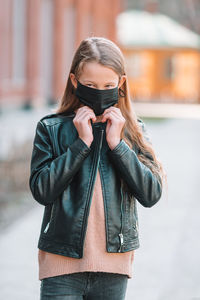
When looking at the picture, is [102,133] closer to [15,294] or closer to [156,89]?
[15,294]

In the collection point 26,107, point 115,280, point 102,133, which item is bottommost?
point 26,107

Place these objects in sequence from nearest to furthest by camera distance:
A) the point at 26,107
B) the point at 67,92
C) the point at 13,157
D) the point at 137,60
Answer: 1. the point at 67,92
2. the point at 13,157
3. the point at 26,107
4. the point at 137,60

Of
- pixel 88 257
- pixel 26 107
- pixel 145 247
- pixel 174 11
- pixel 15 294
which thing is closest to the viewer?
pixel 88 257

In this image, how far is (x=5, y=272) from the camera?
560 centimetres

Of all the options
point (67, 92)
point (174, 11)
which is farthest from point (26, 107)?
point (174, 11)

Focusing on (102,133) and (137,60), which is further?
(137,60)

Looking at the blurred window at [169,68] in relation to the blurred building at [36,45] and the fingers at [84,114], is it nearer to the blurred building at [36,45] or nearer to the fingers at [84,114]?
the blurred building at [36,45]

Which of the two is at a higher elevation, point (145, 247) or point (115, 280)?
point (115, 280)

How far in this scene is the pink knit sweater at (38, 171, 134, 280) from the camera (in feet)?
8.10

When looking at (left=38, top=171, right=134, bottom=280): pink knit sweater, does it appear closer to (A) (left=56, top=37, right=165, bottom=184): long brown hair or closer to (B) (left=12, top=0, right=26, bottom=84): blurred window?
(A) (left=56, top=37, right=165, bottom=184): long brown hair

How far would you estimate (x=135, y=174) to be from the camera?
2512mm

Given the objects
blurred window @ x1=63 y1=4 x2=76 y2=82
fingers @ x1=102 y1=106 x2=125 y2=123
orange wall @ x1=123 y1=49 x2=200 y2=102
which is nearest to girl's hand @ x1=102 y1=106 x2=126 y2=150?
fingers @ x1=102 y1=106 x2=125 y2=123

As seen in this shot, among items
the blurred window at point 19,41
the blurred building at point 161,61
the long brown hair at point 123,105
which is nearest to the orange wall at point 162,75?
the blurred building at point 161,61

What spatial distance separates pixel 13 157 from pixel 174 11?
59421 millimetres
